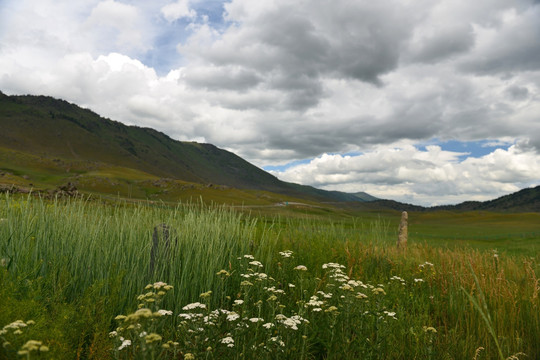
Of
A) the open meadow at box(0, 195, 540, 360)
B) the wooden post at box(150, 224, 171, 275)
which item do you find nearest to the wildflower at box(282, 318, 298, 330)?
the open meadow at box(0, 195, 540, 360)

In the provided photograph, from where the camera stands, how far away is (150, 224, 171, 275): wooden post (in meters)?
5.56

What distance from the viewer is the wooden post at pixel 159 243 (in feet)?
18.2

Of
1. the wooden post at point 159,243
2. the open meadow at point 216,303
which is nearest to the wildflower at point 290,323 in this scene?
the open meadow at point 216,303

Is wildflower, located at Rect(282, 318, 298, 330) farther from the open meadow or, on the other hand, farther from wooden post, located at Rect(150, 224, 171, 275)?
wooden post, located at Rect(150, 224, 171, 275)

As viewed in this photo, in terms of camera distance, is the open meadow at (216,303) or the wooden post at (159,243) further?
the wooden post at (159,243)

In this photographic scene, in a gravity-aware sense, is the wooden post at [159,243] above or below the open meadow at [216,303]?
above

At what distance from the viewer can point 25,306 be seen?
10.6ft

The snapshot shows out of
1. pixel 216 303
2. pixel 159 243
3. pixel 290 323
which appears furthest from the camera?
pixel 159 243

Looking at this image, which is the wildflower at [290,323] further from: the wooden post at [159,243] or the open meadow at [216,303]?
the wooden post at [159,243]

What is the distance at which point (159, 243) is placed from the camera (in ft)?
18.9

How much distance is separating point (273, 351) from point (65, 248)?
454cm

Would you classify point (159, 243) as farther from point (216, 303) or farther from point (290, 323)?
point (290, 323)

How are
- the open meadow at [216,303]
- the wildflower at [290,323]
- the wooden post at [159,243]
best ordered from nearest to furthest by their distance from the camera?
the wildflower at [290,323] < the open meadow at [216,303] < the wooden post at [159,243]

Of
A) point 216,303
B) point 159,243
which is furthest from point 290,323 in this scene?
point 159,243
